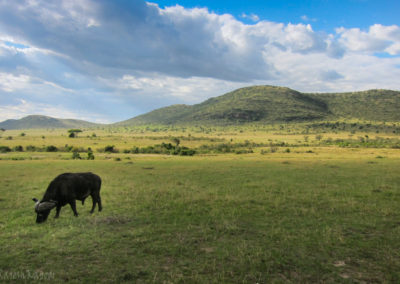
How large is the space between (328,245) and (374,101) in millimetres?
222775

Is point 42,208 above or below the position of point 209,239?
above

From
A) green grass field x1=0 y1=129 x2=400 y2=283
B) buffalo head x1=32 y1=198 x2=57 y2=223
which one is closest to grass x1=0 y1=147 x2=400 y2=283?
green grass field x1=0 y1=129 x2=400 y2=283

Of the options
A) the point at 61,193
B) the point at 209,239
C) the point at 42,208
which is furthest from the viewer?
the point at 61,193

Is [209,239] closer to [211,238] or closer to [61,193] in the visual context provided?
[211,238]

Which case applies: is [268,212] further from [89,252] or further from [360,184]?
[360,184]

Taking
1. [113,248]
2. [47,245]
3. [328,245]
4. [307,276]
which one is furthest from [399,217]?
[47,245]

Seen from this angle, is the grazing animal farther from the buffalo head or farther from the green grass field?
the green grass field

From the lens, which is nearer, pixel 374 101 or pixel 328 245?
pixel 328 245

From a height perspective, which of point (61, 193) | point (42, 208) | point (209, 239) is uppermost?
point (61, 193)

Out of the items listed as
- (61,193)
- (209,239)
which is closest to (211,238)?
(209,239)

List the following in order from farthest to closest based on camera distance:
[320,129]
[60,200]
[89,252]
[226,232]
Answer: [320,129] < [60,200] < [226,232] < [89,252]

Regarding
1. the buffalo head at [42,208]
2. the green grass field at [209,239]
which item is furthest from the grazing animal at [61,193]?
the green grass field at [209,239]

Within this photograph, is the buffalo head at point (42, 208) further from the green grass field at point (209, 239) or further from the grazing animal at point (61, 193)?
the green grass field at point (209, 239)

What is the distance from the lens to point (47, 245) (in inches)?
369
